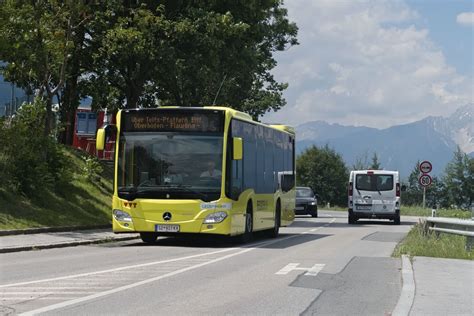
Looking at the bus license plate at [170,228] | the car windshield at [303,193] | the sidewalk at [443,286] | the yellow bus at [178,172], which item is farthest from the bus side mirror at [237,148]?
the car windshield at [303,193]

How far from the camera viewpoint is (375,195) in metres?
36.2

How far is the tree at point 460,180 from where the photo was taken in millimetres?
104312

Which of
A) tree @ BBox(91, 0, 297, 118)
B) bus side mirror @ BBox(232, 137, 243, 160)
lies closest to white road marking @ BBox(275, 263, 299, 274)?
A: bus side mirror @ BBox(232, 137, 243, 160)

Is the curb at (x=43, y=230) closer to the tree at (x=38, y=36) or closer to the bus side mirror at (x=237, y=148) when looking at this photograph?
the tree at (x=38, y=36)

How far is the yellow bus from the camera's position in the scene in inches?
701

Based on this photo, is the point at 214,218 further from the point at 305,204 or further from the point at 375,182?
the point at 305,204

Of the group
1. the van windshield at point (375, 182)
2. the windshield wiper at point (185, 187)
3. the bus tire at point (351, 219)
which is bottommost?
the bus tire at point (351, 219)

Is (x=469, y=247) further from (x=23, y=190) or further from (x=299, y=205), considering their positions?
(x=299, y=205)

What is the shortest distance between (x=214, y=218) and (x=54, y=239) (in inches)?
168

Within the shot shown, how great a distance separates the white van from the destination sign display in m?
19.3

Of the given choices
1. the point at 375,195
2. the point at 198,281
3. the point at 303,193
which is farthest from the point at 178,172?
the point at 303,193

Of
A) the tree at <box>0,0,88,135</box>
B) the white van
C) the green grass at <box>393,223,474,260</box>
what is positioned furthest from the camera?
the white van

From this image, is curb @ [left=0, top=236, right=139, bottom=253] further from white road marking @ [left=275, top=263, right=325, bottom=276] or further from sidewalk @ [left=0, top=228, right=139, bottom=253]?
white road marking @ [left=275, top=263, right=325, bottom=276]

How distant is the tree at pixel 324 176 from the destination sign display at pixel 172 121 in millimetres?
93017
